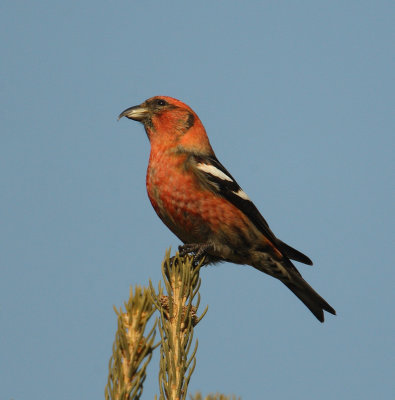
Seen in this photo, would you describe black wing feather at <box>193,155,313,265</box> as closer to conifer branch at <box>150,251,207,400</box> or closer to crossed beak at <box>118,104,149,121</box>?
crossed beak at <box>118,104,149,121</box>

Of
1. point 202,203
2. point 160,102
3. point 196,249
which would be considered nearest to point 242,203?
point 202,203

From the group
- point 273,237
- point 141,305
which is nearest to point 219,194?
point 273,237

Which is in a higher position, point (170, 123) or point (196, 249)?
point (170, 123)

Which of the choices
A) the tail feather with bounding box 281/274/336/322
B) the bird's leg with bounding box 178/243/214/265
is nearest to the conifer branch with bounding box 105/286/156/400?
the bird's leg with bounding box 178/243/214/265

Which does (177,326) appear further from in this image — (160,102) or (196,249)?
(160,102)

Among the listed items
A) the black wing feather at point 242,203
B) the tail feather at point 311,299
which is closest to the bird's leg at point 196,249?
the black wing feather at point 242,203

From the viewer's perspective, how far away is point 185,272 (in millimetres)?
2754

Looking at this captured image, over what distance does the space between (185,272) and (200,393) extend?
0.69 m

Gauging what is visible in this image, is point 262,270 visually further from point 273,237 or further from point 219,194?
point 219,194

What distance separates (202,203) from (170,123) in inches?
49.7

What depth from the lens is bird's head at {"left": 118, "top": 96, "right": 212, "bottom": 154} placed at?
5.39 m

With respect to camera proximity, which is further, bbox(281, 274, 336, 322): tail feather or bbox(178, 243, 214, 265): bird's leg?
bbox(281, 274, 336, 322): tail feather

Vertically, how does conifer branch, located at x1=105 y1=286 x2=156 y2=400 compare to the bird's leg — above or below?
below

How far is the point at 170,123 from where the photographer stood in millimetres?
5582
